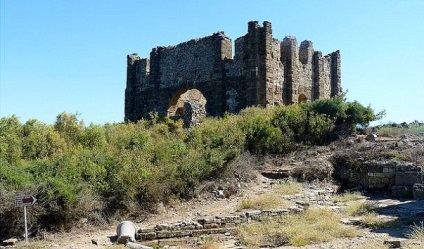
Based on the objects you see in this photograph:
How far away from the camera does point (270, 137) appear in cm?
1631

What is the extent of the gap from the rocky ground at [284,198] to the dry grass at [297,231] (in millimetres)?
228

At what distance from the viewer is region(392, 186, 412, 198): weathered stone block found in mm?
13359

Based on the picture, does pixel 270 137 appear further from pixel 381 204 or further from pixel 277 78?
pixel 277 78

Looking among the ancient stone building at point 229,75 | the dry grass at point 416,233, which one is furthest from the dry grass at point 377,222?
the ancient stone building at point 229,75

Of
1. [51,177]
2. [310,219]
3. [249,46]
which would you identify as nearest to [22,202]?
[51,177]

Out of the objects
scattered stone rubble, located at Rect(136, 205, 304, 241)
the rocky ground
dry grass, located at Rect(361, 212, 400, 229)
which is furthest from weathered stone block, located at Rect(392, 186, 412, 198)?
scattered stone rubble, located at Rect(136, 205, 304, 241)

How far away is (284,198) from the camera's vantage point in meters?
12.5

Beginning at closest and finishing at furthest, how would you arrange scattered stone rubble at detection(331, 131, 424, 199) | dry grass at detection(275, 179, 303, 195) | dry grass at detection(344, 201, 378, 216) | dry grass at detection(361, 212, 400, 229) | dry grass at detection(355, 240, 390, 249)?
dry grass at detection(355, 240, 390, 249)
dry grass at detection(361, 212, 400, 229)
dry grass at detection(344, 201, 378, 216)
dry grass at detection(275, 179, 303, 195)
scattered stone rubble at detection(331, 131, 424, 199)

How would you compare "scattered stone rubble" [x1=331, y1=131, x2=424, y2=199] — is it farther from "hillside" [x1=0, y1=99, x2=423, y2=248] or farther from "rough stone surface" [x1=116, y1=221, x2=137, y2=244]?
"rough stone surface" [x1=116, y1=221, x2=137, y2=244]

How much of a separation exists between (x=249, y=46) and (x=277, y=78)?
1.97 metres

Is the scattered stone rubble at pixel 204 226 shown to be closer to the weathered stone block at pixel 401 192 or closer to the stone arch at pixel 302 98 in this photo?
the weathered stone block at pixel 401 192

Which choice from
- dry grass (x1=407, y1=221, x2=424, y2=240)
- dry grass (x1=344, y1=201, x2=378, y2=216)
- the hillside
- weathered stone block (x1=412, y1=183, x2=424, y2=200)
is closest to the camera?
dry grass (x1=407, y1=221, x2=424, y2=240)

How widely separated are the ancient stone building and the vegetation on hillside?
2.85 meters

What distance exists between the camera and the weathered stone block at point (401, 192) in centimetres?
1336
